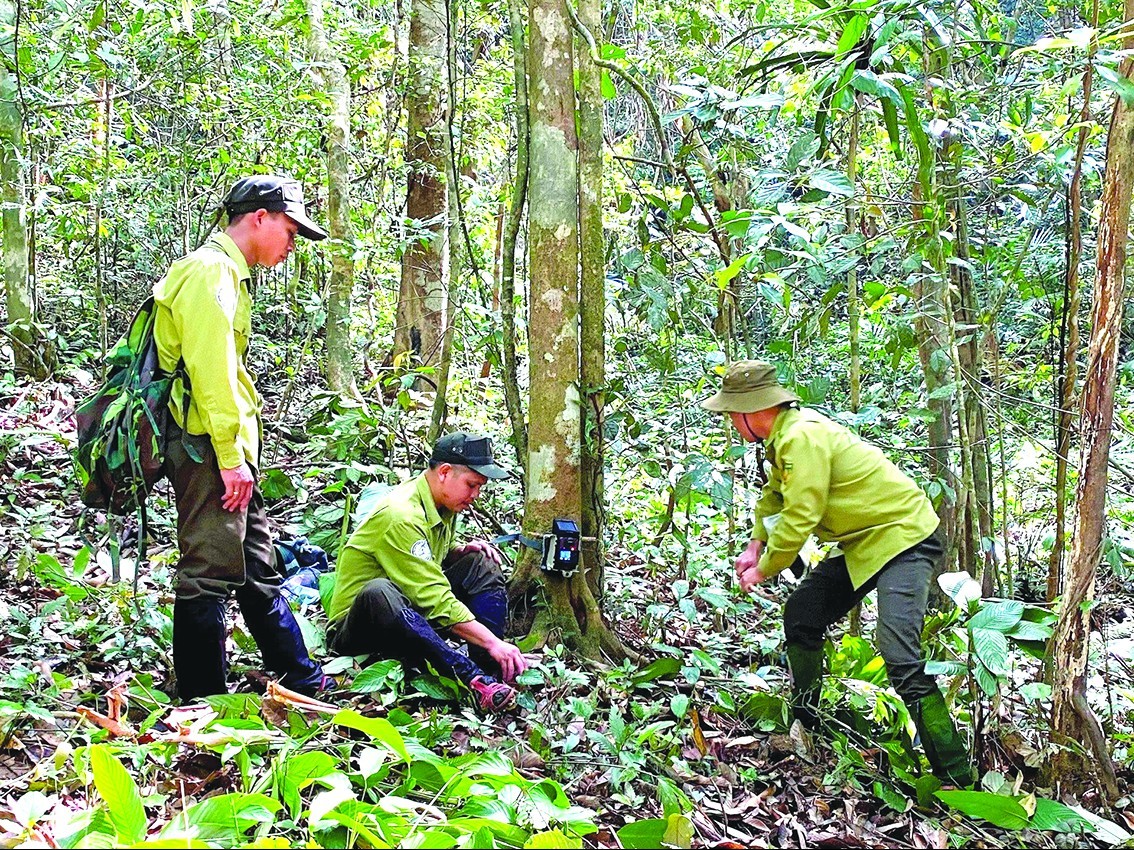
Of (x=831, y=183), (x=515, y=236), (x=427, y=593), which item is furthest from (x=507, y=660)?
(x=831, y=183)

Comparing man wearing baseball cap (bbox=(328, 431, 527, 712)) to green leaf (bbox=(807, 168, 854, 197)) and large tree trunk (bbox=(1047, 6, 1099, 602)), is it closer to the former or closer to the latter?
green leaf (bbox=(807, 168, 854, 197))

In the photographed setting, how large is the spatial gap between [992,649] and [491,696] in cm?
183

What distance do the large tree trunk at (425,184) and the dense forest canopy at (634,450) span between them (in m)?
0.06

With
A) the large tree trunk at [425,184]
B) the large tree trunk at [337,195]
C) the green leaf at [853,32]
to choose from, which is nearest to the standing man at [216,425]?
the green leaf at [853,32]

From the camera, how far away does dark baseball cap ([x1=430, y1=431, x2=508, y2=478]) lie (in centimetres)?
413

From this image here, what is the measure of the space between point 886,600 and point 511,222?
2360mm

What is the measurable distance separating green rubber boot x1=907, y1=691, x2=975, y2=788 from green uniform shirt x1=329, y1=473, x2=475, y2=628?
1800 mm

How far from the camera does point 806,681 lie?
411cm

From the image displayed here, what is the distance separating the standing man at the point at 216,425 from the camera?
3.43 meters

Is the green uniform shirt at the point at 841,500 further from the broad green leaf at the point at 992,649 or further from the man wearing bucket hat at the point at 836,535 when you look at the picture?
the broad green leaf at the point at 992,649

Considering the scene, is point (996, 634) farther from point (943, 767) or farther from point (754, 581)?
point (754, 581)

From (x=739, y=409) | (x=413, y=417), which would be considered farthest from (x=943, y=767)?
(x=413, y=417)

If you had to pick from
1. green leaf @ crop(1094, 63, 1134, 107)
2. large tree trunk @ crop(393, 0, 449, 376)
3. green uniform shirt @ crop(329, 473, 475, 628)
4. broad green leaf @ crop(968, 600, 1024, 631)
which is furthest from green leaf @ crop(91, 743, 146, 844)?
large tree trunk @ crop(393, 0, 449, 376)

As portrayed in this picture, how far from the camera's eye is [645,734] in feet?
11.7
